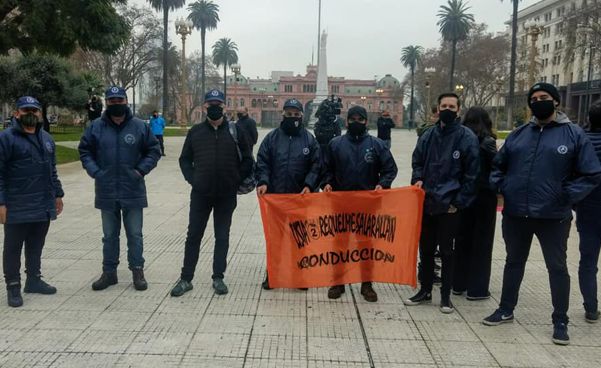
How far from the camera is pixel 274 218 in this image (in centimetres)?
506

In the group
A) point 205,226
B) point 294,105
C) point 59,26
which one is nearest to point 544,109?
point 294,105

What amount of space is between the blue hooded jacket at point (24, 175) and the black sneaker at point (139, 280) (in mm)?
961

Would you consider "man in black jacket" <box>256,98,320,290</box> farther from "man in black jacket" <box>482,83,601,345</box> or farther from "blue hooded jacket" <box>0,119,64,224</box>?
"blue hooded jacket" <box>0,119,64,224</box>

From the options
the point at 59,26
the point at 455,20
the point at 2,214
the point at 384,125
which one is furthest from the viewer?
the point at 455,20

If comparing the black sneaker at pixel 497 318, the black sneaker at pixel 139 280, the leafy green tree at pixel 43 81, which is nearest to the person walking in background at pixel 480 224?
the black sneaker at pixel 497 318

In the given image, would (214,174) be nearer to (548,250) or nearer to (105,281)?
(105,281)

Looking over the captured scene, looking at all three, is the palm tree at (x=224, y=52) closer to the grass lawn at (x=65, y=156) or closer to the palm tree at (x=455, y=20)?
the palm tree at (x=455, y=20)

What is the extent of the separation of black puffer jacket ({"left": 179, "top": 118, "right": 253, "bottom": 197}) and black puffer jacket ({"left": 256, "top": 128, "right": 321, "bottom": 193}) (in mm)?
290

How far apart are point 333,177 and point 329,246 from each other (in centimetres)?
67

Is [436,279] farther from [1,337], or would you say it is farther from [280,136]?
[1,337]

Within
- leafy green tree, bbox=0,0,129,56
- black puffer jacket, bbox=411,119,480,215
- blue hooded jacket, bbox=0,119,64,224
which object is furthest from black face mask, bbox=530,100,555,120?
leafy green tree, bbox=0,0,129,56

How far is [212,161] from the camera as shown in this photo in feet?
16.3

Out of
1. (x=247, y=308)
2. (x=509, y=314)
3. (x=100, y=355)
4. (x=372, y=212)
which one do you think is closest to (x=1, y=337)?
(x=100, y=355)

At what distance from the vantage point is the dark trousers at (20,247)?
475 cm
